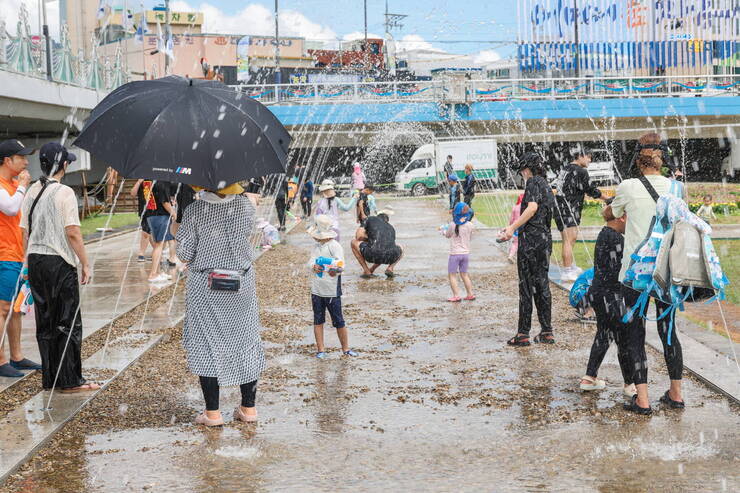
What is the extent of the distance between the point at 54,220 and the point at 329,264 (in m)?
2.56

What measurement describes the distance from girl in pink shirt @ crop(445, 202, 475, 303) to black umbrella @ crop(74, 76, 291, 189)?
573cm

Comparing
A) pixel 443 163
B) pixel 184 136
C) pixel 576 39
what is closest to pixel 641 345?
pixel 184 136

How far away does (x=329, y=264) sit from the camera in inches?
318

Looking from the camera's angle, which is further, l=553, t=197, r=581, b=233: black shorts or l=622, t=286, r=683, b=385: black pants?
l=553, t=197, r=581, b=233: black shorts

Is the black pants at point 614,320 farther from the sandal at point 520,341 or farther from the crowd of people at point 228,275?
the sandal at point 520,341

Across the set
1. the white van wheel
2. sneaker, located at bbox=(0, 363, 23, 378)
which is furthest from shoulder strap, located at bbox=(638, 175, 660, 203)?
the white van wheel

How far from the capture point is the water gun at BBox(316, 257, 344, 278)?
806cm

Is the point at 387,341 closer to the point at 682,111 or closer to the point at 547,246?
the point at 547,246

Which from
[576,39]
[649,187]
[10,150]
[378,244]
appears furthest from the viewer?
[576,39]

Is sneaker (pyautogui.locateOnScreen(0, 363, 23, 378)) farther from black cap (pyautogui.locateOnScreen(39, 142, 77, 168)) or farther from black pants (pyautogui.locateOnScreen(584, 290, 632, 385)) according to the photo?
black pants (pyautogui.locateOnScreen(584, 290, 632, 385))

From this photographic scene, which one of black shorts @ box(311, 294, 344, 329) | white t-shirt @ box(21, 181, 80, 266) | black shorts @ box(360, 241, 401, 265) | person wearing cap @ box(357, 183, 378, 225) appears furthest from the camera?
person wearing cap @ box(357, 183, 378, 225)

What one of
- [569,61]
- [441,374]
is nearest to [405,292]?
[441,374]

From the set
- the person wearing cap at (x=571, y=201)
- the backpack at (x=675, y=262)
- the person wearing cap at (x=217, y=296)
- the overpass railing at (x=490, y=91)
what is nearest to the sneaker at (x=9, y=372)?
the person wearing cap at (x=217, y=296)

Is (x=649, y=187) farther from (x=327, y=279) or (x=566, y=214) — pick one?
(x=566, y=214)
